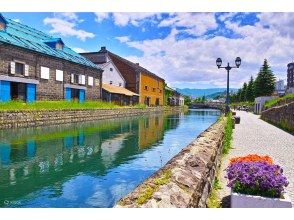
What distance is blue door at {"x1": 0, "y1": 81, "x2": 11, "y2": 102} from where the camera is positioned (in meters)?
26.9

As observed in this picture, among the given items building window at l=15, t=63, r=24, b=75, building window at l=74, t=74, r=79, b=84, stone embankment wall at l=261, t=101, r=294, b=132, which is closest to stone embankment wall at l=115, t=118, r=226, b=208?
stone embankment wall at l=261, t=101, r=294, b=132

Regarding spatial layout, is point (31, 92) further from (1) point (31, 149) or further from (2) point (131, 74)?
(2) point (131, 74)

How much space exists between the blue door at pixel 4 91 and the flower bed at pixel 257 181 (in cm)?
2510

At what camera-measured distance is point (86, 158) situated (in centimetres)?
1170

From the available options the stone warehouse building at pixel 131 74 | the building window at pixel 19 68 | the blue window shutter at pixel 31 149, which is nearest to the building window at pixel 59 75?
the building window at pixel 19 68

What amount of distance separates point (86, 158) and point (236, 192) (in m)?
7.40

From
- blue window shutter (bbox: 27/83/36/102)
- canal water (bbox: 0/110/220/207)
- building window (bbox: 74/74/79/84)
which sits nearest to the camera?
canal water (bbox: 0/110/220/207)

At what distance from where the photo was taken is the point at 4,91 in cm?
2723

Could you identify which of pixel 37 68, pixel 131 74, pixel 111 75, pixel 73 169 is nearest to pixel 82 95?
pixel 37 68

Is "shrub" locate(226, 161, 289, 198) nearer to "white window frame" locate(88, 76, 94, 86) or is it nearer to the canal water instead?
the canal water

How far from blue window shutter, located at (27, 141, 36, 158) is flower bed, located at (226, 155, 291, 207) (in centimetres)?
829
